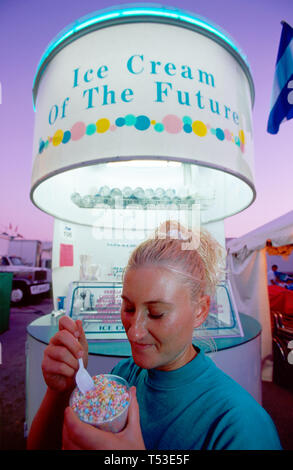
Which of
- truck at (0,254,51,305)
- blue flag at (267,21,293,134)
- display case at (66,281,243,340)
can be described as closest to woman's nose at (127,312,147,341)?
display case at (66,281,243,340)

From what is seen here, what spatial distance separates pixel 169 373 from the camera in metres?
0.86

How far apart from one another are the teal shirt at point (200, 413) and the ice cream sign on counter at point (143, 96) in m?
1.36

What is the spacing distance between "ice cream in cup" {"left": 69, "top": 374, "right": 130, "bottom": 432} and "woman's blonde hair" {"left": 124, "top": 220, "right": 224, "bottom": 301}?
40cm

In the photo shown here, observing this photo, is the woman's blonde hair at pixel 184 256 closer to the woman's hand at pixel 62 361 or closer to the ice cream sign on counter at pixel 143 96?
the woman's hand at pixel 62 361

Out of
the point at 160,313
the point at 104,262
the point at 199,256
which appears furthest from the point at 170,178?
the point at 160,313

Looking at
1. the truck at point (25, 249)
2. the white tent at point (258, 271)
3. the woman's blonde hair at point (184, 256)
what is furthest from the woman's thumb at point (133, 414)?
the truck at point (25, 249)

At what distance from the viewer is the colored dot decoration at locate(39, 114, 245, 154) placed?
1695 millimetres

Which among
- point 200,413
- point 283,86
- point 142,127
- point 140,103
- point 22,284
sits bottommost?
point 22,284

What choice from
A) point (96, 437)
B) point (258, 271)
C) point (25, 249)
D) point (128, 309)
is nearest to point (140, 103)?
point (128, 309)

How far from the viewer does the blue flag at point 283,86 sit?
8.92 feet

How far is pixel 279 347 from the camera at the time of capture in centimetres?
418

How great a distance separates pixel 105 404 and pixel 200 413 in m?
0.32

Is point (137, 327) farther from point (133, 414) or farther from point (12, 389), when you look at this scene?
point (12, 389)
